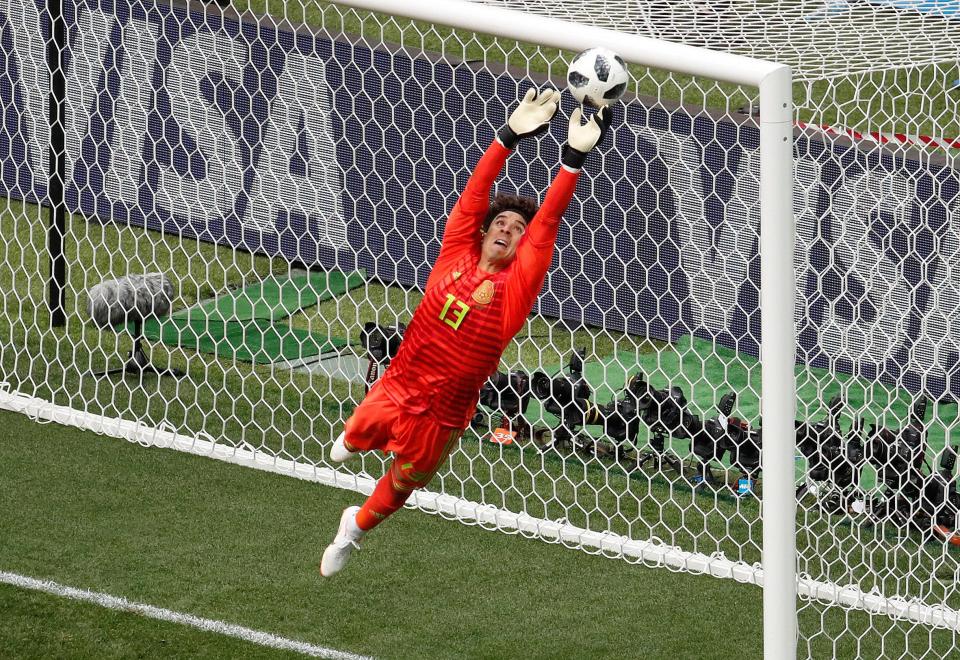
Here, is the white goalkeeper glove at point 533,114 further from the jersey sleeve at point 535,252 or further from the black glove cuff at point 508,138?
the jersey sleeve at point 535,252

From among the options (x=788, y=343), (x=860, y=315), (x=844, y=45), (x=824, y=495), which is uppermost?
(x=844, y=45)

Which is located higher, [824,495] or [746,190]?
[746,190]

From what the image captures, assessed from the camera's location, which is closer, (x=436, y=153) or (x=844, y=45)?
(x=844, y=45)

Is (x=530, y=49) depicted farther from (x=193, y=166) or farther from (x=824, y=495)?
(x=824, y=495)

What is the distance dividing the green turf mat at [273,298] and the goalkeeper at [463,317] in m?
4.19

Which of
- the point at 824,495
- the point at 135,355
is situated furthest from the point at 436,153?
the point at 824,495

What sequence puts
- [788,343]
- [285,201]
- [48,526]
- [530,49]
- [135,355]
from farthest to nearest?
[530,49]
[285,201]
[135,355]
[48,526]
[788,343]

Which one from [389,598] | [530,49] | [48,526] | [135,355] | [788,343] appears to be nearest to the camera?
[788,343]

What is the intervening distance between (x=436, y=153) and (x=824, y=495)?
3.04 m

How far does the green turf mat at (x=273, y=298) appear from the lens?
8781 millimetres

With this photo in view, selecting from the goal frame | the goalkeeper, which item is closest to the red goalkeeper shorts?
the goalkeeper

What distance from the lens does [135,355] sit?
302 inches

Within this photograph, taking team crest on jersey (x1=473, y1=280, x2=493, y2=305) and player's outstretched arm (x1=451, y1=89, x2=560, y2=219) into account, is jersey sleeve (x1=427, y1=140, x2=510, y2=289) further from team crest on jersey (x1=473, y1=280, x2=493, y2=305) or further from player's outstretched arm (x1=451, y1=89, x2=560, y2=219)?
team crest on jersey (x1=473, y1=280, x2=493, y2=305)

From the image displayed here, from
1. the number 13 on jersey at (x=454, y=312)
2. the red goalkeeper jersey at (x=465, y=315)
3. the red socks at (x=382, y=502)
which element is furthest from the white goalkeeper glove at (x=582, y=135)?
the red socks at (x=382, y=502)
